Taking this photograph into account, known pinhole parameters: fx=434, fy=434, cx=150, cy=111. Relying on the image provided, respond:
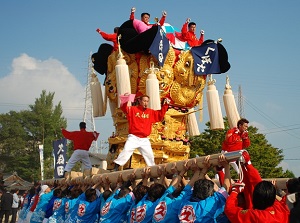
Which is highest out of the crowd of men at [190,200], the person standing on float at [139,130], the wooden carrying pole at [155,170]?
the person standing on float at [139,130]

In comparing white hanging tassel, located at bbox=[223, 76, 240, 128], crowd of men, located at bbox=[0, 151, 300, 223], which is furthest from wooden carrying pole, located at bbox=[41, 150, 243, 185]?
white hanging tassel, located at bbox=[223, 76, 240, 128]

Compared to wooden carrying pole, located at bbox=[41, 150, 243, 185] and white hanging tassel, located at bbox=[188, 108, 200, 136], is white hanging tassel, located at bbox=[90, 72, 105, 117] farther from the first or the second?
wooden carrying pole, located at bbox=[41, 150, 243, 185]

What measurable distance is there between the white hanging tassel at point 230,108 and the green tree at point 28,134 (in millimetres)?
30815

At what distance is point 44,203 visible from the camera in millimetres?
7855

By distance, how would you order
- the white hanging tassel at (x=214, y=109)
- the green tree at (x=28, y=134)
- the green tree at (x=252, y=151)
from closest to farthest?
the white hanging tassel at (x=214, y=109), the green tree at (x=252, y=151), the green tree at (x=28, y=134)

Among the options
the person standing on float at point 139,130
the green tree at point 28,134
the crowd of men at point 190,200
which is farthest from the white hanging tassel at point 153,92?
the green tree at point 28,134

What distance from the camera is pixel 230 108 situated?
10.2 meters

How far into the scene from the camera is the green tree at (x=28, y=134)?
39.7m

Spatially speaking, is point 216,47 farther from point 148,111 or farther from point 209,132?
point 209,132

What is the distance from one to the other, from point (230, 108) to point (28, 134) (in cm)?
3369

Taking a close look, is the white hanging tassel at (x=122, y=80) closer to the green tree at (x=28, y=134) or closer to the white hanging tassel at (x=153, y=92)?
the white hanging tassel at (x=153, y=92)

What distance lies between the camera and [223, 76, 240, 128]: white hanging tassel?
10109 mm

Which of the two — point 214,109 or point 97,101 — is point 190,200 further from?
point 97,101

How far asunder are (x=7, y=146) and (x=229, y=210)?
3975cm
